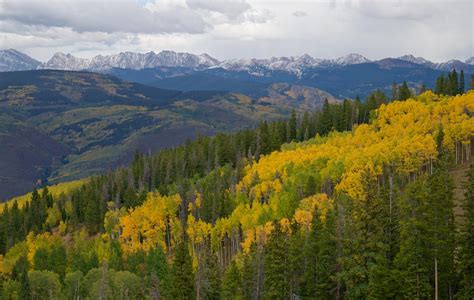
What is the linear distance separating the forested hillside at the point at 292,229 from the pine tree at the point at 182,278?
0.21 m

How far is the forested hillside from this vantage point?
202 ft

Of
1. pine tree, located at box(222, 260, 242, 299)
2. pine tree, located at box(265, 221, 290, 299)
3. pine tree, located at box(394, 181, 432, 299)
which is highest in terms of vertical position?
pine tree, located at box(394, 181, 432, 299)

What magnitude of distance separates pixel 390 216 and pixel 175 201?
10541 cm

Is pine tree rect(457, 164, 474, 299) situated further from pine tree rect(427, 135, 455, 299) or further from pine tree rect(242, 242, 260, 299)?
pine tree rect(242, 242, 260, 299)

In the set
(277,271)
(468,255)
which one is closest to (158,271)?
(277,271)

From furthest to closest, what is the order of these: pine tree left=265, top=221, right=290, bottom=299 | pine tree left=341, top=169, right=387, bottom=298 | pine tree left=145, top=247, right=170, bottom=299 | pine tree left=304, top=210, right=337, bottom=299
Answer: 1. pine tree left=145, top=247, right=170, bottom=299
2. pine tree left=265, top=221, right=290, bottom=299
3. pine tree left=304, top=210, right=337, bottom=299
4. pine tree left=341, top=169, right=387, bottom=298

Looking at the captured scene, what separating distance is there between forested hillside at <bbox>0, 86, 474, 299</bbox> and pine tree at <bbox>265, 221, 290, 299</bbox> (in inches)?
8.3

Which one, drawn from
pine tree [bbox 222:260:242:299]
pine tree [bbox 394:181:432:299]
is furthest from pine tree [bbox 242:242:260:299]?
pine tree [bbox 394:181:432:299]

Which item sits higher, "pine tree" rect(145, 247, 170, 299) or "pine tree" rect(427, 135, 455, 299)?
"pine tree" rect(427, 135, 455, 299)

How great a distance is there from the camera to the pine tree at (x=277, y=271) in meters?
78.8

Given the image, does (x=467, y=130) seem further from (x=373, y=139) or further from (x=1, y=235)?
(x=1, y=235)

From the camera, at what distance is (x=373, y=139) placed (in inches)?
6698

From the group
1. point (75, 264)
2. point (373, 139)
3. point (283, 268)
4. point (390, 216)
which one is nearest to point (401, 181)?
point (373, 139)

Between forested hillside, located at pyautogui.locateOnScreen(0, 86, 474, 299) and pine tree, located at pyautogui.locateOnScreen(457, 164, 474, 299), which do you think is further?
forested hillside, located at pyautogui.locateOnScreen(0, 86, 474, 299)
